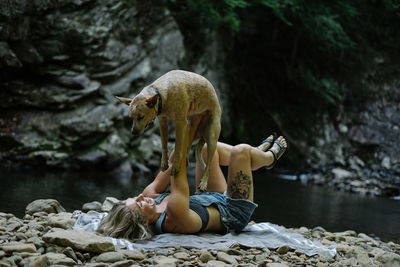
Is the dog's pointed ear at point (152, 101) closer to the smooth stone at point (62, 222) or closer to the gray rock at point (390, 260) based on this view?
the smooth stone at point (62, 222)

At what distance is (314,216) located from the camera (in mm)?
5258

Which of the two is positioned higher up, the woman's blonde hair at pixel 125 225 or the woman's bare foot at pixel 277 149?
the woman's bare foot at pixel 277 149

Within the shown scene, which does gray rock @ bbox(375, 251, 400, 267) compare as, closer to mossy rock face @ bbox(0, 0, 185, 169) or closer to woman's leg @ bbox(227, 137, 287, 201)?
woman's leg @ bbox(227, 137, 287, 201)

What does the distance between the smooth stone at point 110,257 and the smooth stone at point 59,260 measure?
17 cm

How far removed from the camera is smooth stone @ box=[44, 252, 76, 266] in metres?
2.22

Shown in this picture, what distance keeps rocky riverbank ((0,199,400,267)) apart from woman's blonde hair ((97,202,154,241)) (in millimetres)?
256

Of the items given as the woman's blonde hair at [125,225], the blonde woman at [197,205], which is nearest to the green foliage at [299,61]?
the blonde woman at [197,205]

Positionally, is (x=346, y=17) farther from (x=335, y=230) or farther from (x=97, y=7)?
(x=335, y=230)

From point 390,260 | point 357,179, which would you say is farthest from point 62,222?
point 357,179

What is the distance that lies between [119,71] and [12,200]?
16.9 feet

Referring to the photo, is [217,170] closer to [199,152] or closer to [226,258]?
[199,152]

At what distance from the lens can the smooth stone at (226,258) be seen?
8.42 ft

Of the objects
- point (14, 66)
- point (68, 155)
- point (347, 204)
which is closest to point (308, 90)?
point (347, 204)

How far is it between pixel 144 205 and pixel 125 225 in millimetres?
221
